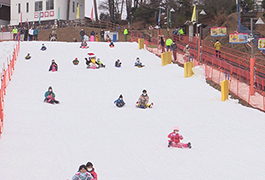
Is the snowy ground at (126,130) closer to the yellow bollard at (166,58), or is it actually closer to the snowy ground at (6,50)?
the yellow bollard at (166,58)

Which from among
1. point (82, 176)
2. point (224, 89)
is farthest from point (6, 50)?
point (82, 176)

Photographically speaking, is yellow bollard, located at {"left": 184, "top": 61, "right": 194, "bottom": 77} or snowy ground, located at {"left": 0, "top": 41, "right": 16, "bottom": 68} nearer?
yellow bollard, located at {"left": 184, "top": 61, "right": 194, "bottom": 77}

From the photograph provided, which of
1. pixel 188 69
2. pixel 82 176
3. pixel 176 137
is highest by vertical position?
pixel 188 69

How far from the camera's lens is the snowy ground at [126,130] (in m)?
10.6

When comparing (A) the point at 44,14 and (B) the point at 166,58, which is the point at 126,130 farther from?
(A) the point at 44,14

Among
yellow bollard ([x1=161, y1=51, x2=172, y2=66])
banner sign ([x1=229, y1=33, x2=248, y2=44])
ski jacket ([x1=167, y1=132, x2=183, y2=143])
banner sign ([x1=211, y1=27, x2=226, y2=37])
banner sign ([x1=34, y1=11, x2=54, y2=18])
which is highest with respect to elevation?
banner sign ([x1=34, y1=11, x2=54, y2=18])

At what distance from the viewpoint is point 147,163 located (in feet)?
36.1

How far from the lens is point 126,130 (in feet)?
47.3

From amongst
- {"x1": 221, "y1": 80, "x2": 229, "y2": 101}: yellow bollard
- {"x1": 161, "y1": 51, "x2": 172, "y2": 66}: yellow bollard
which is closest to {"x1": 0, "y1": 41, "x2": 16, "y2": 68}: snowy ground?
{"x1": 161, "y1": 51, "x2": 172, "y2": 66}: yellow bollard

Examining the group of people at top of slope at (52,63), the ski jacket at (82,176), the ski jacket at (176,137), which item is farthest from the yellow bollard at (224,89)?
the group of people at top of slope at (52,63)

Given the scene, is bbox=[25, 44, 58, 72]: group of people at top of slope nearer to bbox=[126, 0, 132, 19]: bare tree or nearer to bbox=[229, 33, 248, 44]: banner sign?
bbox=[229, 33, 248, 44]: banner sign

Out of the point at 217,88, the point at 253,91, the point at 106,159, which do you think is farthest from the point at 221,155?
the point at 217,88

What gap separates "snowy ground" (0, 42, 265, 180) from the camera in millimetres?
10625

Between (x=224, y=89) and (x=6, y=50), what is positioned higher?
(x=6, y=50)
